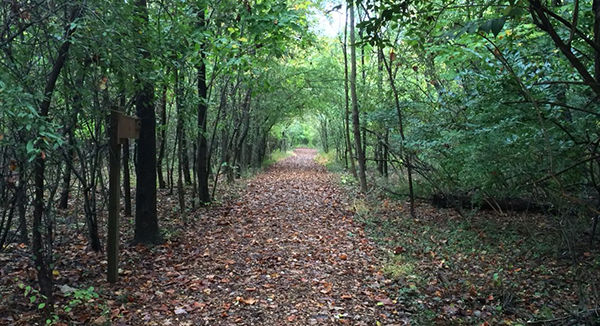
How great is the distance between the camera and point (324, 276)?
5.65 meters

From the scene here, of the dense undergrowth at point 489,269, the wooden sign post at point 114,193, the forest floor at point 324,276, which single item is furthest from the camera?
the wooden sign post at point 114,193

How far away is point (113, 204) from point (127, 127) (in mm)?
1159

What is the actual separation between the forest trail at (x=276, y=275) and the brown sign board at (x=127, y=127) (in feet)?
7.14

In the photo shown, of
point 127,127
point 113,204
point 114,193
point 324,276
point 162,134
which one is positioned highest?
point 162,134

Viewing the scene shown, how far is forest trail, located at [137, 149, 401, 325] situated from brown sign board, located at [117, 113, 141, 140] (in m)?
2.18

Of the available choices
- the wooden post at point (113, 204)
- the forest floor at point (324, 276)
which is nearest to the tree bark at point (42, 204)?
the forest floor at point (324, 276)

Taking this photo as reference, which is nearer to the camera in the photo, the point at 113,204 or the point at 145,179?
the point at 113,204

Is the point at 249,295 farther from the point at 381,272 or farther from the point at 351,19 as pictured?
the point at 351,19

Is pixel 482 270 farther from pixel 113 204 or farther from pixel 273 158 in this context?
pixel 273 158

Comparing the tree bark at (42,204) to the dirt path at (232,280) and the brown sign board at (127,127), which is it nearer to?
the dirt path at (232,280)

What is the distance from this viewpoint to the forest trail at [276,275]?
4.50 meters

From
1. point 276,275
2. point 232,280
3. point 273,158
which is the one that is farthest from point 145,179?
point 273,158

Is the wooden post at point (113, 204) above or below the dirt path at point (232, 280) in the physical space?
above

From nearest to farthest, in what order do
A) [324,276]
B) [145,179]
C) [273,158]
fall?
[324,276], [145,179], [273,158]
